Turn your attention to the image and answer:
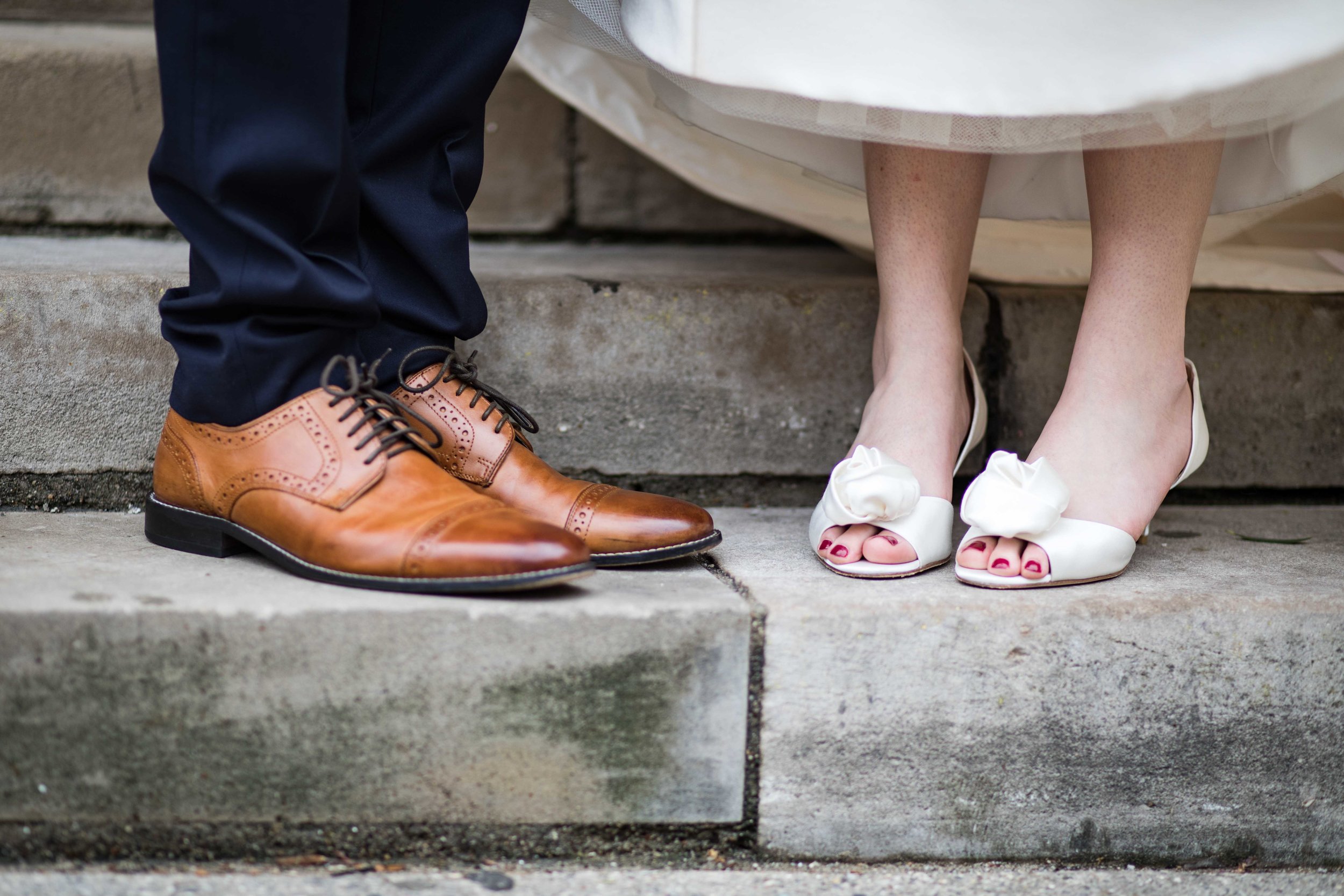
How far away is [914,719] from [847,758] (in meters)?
0.06

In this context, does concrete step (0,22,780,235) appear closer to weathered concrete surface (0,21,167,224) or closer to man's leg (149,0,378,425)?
weathered concrete surface (0,21,167,224)

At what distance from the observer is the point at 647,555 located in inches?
35.0

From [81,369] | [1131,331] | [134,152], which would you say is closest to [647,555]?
[1131,331]

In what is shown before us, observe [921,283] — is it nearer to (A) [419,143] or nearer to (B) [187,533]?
(A) [419,143]

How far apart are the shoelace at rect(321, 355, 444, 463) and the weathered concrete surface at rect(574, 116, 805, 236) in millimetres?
860

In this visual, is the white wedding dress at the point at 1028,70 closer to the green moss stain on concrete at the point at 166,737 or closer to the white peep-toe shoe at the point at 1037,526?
the white peep-toe shoe at the point at 1037,526

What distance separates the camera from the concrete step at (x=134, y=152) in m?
1.44

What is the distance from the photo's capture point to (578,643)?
0.78 meters

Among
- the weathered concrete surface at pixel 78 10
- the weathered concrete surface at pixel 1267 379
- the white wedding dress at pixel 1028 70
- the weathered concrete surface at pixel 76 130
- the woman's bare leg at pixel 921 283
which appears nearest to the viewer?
the white wedding dress at pixel 1028 70

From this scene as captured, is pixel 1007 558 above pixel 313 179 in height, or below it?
below

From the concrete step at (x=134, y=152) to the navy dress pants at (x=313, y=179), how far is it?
67cm

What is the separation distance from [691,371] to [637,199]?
60 centimetres

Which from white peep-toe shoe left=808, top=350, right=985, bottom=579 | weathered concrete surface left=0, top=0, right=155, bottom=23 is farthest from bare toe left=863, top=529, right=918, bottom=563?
weathered concrete surface left=0, top=0, right=155, bottom=23

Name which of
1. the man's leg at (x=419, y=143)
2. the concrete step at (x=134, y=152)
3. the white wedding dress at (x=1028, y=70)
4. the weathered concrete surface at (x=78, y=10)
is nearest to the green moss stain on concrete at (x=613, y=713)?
the man's leg at (x=419, y=143)
